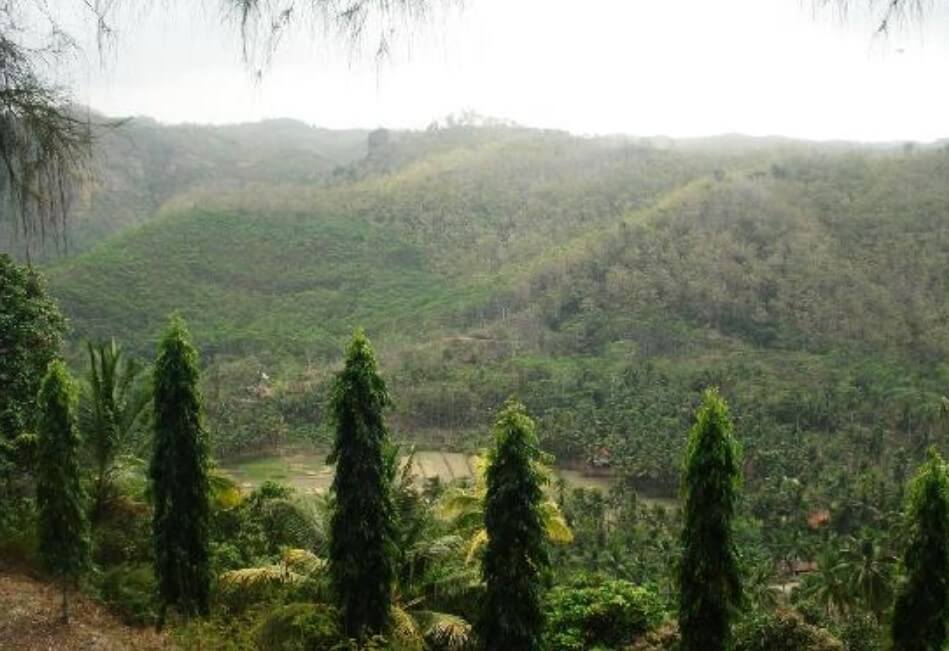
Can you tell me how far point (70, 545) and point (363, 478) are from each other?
380cm

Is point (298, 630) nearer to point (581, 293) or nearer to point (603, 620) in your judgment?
point (603, 620)

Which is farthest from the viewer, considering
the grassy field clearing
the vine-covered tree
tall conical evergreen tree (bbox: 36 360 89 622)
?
the grassy field clearing

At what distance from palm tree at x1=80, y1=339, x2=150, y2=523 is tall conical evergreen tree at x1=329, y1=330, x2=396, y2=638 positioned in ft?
12.2

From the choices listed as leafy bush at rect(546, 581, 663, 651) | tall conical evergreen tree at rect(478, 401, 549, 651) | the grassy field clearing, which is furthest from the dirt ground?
the grassy field clearing

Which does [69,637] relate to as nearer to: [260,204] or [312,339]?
[312,339]

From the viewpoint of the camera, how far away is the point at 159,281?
258 ft

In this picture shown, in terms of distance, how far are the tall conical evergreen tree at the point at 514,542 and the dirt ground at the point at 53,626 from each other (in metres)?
4.18

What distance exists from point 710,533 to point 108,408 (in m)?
9.19

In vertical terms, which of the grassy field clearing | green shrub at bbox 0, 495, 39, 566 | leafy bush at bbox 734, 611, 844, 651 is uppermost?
green shrub at bbox 0, 495, 39, 566

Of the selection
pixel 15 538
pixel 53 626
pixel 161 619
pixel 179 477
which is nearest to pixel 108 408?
pixel 179 477

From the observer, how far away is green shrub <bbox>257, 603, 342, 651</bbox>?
434 inches

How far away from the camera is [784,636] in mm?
12352

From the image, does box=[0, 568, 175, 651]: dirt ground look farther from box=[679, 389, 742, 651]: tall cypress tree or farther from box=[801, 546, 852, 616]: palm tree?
box=[801, 546, 852, 616]: palm tree

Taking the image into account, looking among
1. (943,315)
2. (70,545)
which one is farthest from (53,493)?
(943,315)
